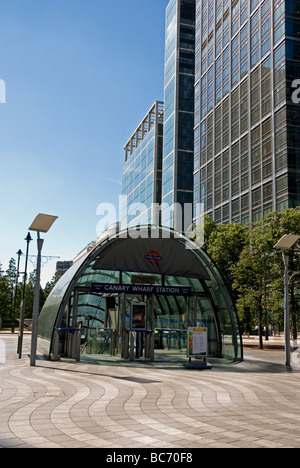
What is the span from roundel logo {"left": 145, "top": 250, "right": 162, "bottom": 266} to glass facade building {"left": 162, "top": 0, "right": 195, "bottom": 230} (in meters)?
58.6

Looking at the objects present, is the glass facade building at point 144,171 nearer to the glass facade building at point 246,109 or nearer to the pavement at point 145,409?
the glass facade building at point 246,109

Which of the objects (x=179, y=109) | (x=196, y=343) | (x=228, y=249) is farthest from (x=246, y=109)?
(x=196, y=343)

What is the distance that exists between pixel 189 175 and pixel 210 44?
75.0 feet

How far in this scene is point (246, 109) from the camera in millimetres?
63969

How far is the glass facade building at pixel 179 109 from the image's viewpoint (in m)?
86.5

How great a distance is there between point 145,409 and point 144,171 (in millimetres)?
100479

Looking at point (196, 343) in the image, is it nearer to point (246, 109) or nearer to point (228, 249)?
point (228, 249)

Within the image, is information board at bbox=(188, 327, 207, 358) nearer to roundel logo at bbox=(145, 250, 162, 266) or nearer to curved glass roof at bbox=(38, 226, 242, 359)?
curved glass roof at bbox=(38, 226, 242, 359)

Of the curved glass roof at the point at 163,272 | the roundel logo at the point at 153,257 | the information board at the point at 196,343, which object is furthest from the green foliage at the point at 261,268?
the information board at the point at 196,343

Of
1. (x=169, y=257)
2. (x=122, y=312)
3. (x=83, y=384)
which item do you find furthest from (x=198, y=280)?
(x=83, y=384)

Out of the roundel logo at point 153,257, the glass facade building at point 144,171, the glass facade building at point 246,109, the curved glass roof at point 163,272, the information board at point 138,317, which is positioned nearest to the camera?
the information board at point 138,317

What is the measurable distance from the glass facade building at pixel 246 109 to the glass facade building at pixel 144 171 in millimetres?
19587

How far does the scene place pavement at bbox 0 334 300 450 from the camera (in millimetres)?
6812

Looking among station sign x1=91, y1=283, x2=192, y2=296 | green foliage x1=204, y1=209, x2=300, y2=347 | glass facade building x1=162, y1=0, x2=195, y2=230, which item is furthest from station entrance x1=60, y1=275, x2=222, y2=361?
glass facade building x1=162, y1=0, x2=195, y2=230
